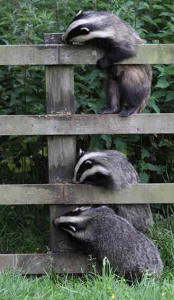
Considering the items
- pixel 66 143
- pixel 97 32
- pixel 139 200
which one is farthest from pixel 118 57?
pixel 139 200

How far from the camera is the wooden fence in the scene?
5617 millimetres

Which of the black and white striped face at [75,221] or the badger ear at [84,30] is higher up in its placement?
the badger ear at [84,30]

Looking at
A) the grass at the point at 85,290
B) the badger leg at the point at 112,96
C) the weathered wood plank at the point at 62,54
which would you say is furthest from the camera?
the badger leg at the point at 112,96

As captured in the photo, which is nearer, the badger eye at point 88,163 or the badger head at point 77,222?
the badger head at point 77,222

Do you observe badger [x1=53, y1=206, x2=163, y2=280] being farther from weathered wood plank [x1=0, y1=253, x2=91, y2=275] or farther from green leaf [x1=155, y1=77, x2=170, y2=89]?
green leaf [x1=155, y1=77, x2=170, y2=89]

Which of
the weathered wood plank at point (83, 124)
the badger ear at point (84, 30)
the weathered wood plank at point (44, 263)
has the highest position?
the badger ear at point (84, 30)

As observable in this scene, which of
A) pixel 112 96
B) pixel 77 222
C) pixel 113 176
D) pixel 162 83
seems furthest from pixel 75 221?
pixel 162 83

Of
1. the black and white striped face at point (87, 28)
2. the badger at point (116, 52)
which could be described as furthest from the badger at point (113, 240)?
the black and white striped face at point (87, 28)

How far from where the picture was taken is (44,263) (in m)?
5.81

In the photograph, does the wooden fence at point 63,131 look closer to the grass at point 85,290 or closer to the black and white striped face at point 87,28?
the black and white striped face at point 87,28

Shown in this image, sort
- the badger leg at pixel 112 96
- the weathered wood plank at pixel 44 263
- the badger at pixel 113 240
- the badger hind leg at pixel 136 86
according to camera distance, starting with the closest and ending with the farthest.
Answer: the badger at pixel 113 240, the weathered wood plank at pixel 44 263, the badger hind leg at pixel 136 86, the badger leg at pixel 112 96

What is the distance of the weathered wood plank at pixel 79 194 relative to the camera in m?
5.73

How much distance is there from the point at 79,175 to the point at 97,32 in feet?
4.20

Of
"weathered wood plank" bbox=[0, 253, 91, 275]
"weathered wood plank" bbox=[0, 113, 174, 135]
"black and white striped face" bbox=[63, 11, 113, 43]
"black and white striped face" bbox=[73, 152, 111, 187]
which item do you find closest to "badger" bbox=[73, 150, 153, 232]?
"black and white striped face" bbox=[73, 152, 111, 187]
